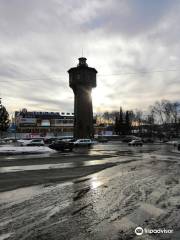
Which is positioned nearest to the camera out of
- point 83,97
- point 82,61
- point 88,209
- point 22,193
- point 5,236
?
point 5,236

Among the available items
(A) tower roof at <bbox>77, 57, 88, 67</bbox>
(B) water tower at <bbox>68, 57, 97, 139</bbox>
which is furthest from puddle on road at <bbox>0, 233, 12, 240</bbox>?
(A) tower roof at <bbox>77, 57, 88, 67</bbox>

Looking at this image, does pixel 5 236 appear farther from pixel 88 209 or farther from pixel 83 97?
pixel 83 97

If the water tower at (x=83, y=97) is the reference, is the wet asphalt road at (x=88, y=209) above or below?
below

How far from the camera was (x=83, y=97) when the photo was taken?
8269 cm

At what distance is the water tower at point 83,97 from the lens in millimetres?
82750

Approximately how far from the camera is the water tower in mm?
82750

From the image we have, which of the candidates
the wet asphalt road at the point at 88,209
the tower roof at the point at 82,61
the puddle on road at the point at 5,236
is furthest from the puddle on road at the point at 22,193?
the tower roof at the point at 82,61

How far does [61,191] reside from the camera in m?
11.3

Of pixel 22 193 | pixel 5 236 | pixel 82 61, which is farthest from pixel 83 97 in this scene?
pixel 5 236

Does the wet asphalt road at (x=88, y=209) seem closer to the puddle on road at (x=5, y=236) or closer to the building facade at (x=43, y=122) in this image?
the puddle on road at (x=5, y=236)

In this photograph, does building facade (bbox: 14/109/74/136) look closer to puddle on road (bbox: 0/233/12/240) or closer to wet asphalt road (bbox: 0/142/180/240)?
wet asphalt road (bbox: 0/142/180/240)

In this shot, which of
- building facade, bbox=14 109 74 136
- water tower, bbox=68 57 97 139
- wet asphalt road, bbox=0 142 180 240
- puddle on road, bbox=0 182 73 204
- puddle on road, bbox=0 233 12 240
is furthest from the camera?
building facade, bbox=14 109 74 136

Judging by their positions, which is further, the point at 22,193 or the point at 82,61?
the point at 82,61

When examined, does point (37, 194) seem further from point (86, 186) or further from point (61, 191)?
point (86, 186)
